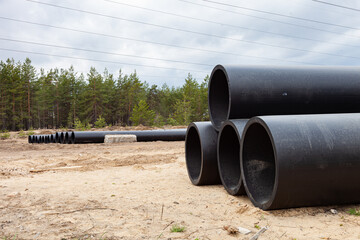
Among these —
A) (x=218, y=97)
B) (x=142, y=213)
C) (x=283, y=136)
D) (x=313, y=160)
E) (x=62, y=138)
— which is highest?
(x=218, y=97)

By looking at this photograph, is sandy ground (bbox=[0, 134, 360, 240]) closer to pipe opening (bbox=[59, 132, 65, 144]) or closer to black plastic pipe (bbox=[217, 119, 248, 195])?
black plastic pipe (bbox=[217, 119, 248, 195])

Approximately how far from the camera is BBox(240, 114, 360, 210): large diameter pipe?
133 inches

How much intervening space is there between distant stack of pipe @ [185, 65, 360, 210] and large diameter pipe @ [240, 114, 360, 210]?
1 cm

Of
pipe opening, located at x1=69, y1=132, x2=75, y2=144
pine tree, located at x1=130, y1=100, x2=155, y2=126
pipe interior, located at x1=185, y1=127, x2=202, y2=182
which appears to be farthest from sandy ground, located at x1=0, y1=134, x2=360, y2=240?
pine tree, located at x1=130, y1=100, x2=155, y2=126

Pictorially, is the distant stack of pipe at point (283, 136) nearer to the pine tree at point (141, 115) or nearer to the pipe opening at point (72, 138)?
the pipe opening at point (72, 138)

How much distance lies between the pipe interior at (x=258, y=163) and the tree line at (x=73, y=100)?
41.9 meters

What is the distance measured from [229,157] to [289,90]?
151 cm

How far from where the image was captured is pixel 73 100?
192 ft

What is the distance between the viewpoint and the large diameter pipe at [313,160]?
3373 millimetres

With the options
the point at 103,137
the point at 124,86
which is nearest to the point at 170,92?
the point at 124,86

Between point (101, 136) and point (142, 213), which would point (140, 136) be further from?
point (142, 213)

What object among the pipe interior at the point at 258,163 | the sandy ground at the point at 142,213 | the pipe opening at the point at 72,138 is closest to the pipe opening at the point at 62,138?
the pipe opening at the point at 72,138

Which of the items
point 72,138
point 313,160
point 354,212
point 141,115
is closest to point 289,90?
point 313,160

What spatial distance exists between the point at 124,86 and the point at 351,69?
59174mm
